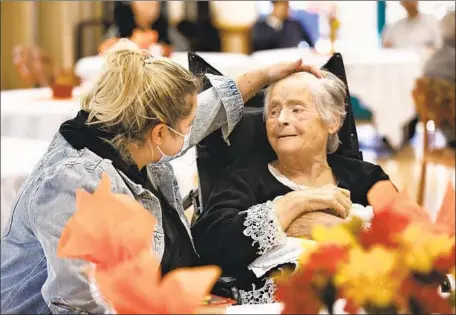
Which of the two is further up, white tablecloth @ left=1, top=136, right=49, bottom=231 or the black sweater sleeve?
the black sweater sleeve

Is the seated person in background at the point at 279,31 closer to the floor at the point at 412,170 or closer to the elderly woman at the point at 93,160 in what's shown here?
the floor at the point at 412,170

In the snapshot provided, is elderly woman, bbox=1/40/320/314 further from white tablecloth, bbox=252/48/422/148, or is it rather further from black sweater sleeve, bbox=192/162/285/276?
white tablecloth, bbox=252/48/422/148

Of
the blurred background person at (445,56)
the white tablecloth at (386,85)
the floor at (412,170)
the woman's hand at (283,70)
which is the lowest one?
the floor at (412,170)

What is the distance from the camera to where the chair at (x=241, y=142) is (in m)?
2.52

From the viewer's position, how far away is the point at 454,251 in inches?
49.0

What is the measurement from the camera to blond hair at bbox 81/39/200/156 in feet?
6.12

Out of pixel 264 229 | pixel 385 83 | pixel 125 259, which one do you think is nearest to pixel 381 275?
pixel 125 259

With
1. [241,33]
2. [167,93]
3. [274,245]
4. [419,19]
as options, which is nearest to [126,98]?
[167,93]

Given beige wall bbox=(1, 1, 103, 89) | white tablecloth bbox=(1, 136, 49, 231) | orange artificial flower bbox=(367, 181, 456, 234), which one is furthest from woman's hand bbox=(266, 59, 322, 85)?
beige wall bbox=(1, 1, 103, 89)

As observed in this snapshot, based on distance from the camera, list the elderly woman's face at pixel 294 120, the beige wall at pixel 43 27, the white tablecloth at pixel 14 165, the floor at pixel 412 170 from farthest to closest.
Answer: the beige wall at pixel 43 27 → the floor at pixel 412 170 → the white tablecloth at pixel 14 165 → the elderly woman's face at pixel 294 120

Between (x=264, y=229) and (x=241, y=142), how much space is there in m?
0.41

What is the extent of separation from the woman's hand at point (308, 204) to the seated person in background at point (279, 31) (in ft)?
22.5

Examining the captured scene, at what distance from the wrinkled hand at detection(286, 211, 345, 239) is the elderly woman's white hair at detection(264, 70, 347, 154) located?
0.29 metres

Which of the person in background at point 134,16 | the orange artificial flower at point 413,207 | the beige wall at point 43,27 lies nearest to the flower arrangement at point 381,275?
the orange artificial flower at point 413,207
